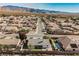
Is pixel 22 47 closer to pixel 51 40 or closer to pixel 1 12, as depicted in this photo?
pixel 51 40

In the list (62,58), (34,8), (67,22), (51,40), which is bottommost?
(62,58)

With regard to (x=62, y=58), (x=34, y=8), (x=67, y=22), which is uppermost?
(x=34, y=8)

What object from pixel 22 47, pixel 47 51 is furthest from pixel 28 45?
pixel 47 51

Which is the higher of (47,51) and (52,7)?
(52,7)

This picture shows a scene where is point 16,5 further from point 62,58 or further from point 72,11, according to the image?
point 62,58

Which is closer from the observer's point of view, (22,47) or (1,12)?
(22,47)

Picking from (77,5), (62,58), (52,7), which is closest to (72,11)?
(77,5)
